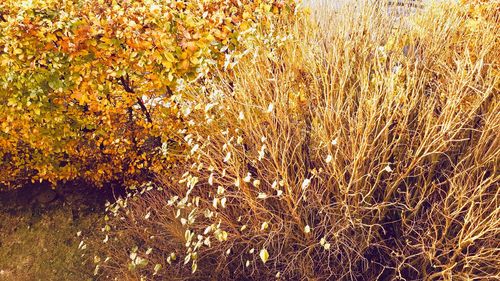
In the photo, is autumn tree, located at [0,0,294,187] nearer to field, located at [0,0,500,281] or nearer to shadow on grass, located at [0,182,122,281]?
field, located at [0,0,500,281]

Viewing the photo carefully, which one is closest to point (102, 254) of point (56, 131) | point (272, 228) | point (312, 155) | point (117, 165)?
point (117, 165)

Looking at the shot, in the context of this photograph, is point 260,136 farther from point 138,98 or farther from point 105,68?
point 138,98

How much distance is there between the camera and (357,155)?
9.48 ft

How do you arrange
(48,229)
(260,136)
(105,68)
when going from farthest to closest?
(48,229) → (105,68) → (260,136)

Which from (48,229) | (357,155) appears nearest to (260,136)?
(357,155)

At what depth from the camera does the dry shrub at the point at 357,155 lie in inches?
116

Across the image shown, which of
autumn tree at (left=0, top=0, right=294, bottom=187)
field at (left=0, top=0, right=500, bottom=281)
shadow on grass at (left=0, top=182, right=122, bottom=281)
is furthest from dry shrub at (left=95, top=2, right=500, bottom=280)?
shadow on grass at (left=0, top=182, right=122, bottom=281)

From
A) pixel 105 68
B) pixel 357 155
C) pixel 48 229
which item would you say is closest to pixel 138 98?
pixel 105 68

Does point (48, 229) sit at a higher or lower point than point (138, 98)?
lower

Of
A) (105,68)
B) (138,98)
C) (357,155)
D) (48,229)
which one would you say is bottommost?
(48,229)

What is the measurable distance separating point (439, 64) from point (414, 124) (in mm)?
527

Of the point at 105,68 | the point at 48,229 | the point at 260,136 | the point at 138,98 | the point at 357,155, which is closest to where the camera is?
the point at 357,155

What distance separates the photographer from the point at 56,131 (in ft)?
16.0

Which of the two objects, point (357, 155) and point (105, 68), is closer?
point (357, 155)
